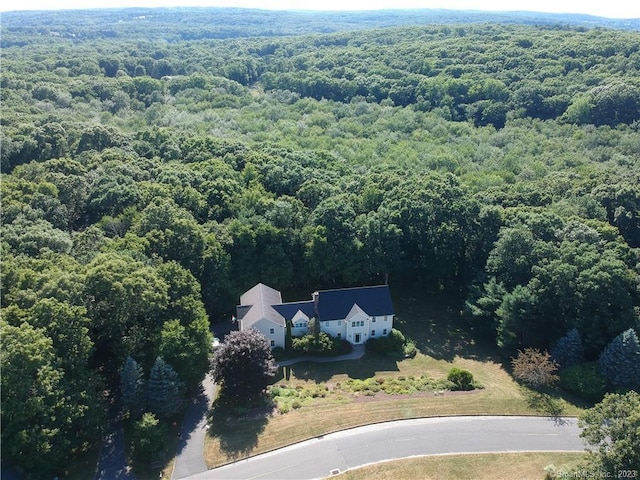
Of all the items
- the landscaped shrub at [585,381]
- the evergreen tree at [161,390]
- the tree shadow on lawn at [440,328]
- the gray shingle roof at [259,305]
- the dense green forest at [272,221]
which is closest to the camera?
the dense green forest at [272,221]

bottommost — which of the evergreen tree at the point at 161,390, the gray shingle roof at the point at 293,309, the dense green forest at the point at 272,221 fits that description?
the gray shingle roof at the point at 293,309

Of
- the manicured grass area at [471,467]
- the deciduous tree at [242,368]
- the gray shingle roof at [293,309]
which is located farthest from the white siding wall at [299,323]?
the manicured grass area at [471,467]

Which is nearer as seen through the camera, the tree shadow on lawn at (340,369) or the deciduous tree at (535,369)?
the deciduous tree at (535,369)

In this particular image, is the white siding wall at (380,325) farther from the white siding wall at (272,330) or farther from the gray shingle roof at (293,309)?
the white siding wall at (272,330)

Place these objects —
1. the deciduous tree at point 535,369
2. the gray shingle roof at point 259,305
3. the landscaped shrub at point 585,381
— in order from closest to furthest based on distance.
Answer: the landscaped shrub at point 585,381
the deciduous tree at point 535,369
the gray shingle roof at point 259,305

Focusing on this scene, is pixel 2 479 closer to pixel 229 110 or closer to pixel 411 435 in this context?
pixel 411 435

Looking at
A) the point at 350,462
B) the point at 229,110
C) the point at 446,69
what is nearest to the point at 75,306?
the point at 350,462

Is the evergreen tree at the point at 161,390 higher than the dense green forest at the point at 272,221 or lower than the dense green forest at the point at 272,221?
lower
